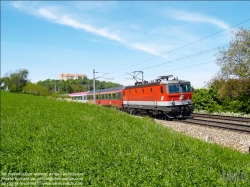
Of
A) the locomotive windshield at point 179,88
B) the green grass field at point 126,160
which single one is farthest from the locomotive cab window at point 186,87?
the green grass field at point 126,160

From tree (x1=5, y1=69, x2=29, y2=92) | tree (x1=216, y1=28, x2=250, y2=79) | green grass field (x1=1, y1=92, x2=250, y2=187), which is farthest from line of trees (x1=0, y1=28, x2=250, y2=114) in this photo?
tree (x1=5, y1=69, x2=29, y2=92)

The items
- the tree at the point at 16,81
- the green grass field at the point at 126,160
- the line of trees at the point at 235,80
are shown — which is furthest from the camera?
the tree at the point at 16,81

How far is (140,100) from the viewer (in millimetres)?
22219

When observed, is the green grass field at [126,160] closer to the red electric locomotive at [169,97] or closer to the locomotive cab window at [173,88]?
→ the red electric locomotive at [169,97]

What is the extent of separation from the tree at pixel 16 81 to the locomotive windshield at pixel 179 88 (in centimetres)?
7740

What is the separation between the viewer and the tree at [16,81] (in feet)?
278

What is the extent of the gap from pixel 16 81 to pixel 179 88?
80112mm

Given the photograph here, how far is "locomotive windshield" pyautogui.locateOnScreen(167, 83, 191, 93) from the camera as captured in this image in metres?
18.2

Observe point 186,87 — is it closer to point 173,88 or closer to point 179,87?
point 179,87

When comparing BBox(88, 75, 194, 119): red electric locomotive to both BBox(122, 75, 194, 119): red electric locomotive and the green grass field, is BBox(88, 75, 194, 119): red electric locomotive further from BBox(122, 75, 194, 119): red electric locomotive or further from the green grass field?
the green grass field

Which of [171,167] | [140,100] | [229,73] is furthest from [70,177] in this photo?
[229,73]

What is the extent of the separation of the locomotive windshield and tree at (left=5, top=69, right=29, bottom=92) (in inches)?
3047

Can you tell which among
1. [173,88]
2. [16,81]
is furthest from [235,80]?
[16,81]

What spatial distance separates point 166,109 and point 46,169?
13344 mm
